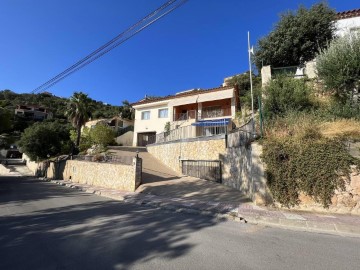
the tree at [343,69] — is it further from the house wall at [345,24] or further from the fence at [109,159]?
the fence at [109,159]

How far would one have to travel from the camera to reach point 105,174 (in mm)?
17125

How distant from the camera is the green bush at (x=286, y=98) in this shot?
12.4m

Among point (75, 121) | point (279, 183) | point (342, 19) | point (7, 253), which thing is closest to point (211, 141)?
point (279, 183)

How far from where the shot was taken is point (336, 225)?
242 inches

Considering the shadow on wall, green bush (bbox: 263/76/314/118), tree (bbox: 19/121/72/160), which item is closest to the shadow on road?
the shadow on wall

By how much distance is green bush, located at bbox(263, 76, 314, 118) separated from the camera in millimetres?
12430

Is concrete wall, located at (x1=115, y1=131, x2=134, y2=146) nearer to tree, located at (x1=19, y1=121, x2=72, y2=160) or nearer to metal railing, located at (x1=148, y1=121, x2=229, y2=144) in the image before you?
tree, located at (x1=19, y1=121, x2=72, y2=160)

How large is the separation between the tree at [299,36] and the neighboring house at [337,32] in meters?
0.69

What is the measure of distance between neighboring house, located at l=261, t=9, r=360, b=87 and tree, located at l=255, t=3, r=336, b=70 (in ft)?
2.26

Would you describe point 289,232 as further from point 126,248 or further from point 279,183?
point 126,248

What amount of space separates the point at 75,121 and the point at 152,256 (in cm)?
2672

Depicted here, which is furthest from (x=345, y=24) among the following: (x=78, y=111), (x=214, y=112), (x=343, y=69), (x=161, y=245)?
(x=78, y=111)

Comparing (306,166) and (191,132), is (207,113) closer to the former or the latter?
(191,132)

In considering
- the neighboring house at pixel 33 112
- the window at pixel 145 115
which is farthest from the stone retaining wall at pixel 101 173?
the neighboring house at pixel 33 112
